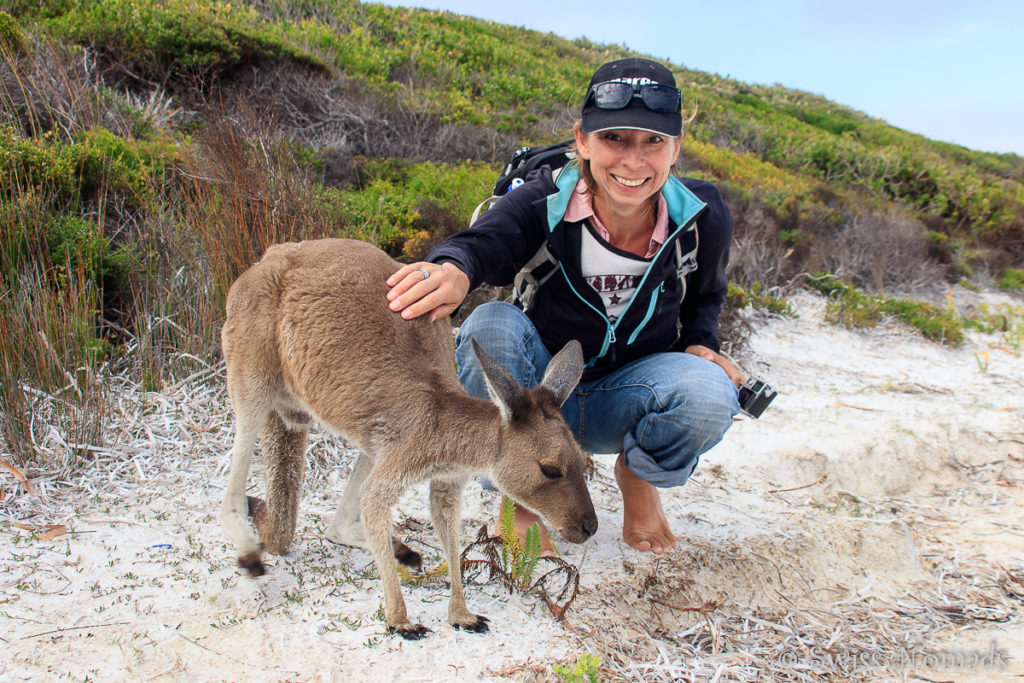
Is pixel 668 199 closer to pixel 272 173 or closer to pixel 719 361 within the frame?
pixel 719 361

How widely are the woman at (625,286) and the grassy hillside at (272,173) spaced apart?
6.40 feet

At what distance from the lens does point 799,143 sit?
16.4 metres

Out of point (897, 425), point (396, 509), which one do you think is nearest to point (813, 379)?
point (897, 425)

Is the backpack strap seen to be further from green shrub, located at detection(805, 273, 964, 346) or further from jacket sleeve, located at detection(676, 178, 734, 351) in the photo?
green shrub, located at detection(805, 273, 964, 346)

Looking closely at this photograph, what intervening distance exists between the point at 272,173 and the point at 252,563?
293 cm

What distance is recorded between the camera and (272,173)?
5156 millimetres

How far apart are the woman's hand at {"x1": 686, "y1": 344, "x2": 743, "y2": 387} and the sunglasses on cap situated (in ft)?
4.13

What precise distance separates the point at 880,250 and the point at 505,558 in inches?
357

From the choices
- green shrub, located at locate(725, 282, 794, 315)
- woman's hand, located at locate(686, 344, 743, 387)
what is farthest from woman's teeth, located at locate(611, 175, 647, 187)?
green shrub, located at locate(725, 282, 794, 315)

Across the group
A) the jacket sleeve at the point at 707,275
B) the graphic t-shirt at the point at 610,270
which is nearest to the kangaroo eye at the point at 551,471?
the graphic t-shirt at the point at 610,270

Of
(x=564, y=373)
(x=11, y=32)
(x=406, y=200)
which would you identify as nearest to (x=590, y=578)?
(x=564, y=373)

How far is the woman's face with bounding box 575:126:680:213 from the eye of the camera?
341cm

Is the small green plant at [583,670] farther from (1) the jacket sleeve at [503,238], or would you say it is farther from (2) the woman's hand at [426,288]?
(1) the jacket sleeve at [503,238]

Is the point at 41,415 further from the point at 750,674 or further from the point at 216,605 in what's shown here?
the point at 750,674
